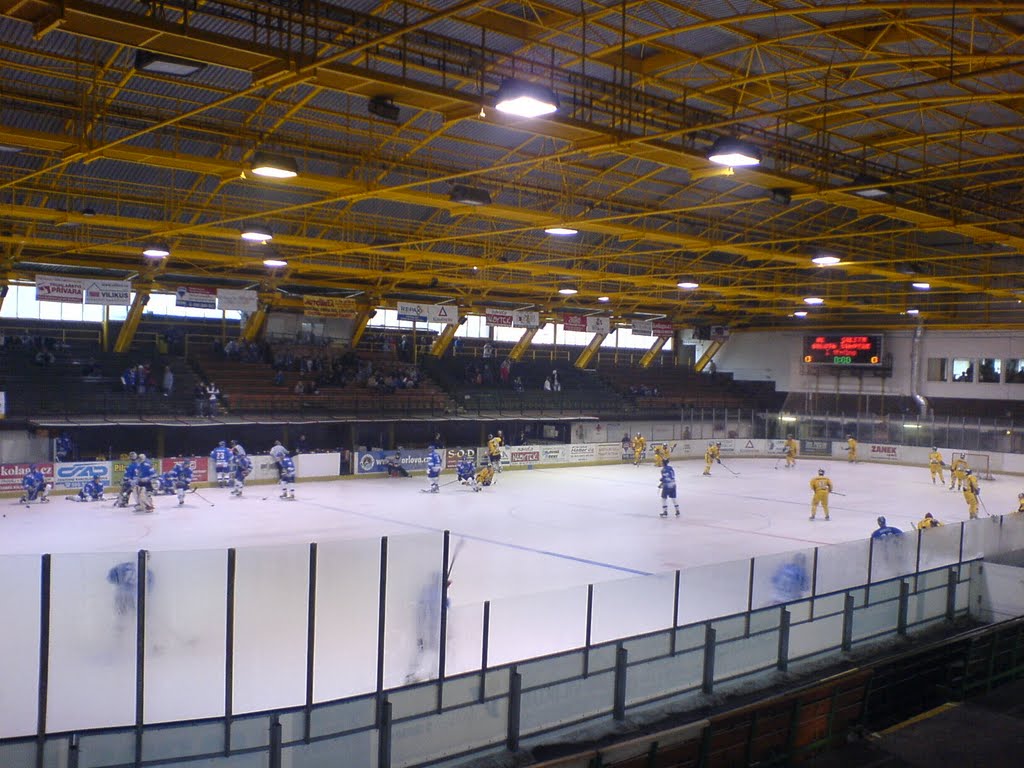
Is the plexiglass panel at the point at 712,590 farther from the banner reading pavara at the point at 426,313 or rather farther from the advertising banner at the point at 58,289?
the banner reading pavara at the point at 426,313

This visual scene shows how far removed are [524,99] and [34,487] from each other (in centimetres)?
2113

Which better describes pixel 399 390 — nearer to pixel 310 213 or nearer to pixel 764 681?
pixel 310 213

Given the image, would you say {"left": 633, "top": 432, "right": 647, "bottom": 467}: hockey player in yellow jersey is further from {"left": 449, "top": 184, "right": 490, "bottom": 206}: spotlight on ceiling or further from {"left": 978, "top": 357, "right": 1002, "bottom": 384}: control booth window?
{"left": 449, "top": 184, "right": 490, "bottom": 206}: spotlight on ceiling

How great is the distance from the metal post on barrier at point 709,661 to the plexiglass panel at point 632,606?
0.46 metres

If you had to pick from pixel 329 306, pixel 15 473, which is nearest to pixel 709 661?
pixel 15 473

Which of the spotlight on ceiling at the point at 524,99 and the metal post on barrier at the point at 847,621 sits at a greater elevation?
the spotlight on ceiling at the point at 524,99

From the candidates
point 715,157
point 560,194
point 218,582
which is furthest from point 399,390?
point 218,582

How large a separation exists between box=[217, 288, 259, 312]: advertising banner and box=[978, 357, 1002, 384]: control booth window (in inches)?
1415

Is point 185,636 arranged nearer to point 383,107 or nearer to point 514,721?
point 514,721

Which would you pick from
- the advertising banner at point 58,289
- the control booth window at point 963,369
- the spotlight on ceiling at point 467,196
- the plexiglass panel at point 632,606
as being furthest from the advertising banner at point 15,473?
the control booth window at point 963,369

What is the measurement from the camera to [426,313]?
35.2 m

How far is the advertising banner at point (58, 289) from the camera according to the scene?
2792 centimetres

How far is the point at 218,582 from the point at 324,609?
3.61 ft

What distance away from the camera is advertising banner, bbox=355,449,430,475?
34.2 m
